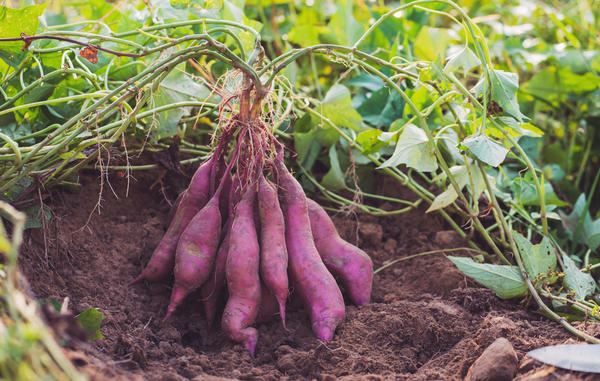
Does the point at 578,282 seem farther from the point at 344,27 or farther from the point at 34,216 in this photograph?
the point at 34,216

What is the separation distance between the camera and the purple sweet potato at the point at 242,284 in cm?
129

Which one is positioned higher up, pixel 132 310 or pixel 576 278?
pixel 132 310

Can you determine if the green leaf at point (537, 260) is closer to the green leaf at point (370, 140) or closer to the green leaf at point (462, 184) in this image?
the green leaf at point (462, 184)

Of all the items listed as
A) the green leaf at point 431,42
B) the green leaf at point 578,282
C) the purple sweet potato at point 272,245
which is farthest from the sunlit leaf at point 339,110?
the green leaf at point 578,282

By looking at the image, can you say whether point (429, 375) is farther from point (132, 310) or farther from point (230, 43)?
point (230, 43)

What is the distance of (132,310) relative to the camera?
1379 millimetres

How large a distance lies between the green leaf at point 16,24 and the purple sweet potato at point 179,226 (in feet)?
1.94

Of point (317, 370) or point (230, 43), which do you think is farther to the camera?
point (230, 43)

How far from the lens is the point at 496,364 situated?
1131 millimetres

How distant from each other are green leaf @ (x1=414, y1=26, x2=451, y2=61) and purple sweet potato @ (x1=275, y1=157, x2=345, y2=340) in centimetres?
114

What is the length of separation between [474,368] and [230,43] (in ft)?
4.58

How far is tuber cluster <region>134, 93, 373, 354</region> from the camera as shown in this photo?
134 centimetres

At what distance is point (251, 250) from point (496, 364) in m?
0.60

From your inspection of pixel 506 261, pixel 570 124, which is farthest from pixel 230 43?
pixel 570 124
